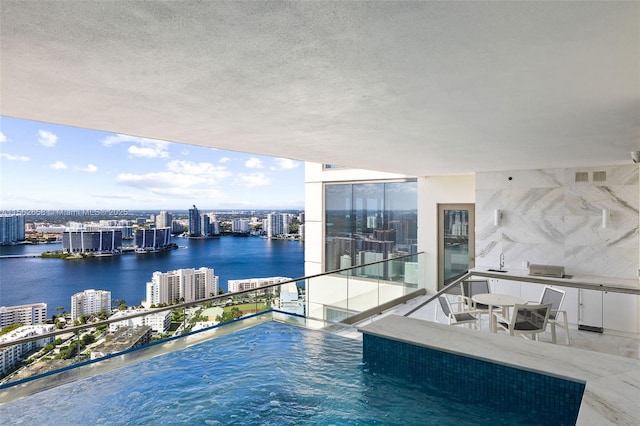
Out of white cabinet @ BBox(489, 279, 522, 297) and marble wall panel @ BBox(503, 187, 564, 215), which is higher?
marble wall panel @ BBox(503, 187, 564, 215)

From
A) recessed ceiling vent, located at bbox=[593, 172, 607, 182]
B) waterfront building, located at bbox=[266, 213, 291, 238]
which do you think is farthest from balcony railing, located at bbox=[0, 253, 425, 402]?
waterfront building, located at bbox=[266, 213, 291, 238]

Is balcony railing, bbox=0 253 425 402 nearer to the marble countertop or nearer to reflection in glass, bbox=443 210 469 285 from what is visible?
reflection in glass, bbox=443 210 469 285

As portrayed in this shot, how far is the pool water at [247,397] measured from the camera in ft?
10.7

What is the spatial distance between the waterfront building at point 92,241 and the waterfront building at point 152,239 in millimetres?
792

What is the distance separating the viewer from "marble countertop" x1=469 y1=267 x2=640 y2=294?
20.1 feet

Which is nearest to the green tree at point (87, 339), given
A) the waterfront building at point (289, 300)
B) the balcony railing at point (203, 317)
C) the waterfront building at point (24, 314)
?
the balcony railing at point (203, 317)

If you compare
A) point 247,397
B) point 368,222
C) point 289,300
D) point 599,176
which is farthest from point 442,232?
point 247,397

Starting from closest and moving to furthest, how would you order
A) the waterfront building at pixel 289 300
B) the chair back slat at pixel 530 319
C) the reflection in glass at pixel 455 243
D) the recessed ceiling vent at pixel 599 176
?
the chair back slat at pixel 530 319
the waterfront building at pixel 289 300
the recessed ceiling vent at pixel 599 176
the reflection in glass at pixel 455 243

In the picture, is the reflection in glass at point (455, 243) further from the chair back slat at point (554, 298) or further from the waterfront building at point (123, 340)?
the waterfront building at point (123, 340)

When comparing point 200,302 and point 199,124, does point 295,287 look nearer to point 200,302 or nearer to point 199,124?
point 200,302

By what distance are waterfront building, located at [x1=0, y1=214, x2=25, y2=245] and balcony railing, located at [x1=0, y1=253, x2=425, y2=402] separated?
698 centimetres

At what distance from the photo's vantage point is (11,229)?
35.2 feet

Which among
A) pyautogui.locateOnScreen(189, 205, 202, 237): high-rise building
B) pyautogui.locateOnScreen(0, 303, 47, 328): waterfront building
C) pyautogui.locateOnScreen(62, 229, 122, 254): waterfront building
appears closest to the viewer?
pyautogui.locateOnScreen(0, 303, 47, 328): waterfront building

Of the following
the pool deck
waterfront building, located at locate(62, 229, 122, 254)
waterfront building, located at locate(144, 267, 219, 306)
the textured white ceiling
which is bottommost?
waterfront building, located at locate(144, 267, 219, 306)
